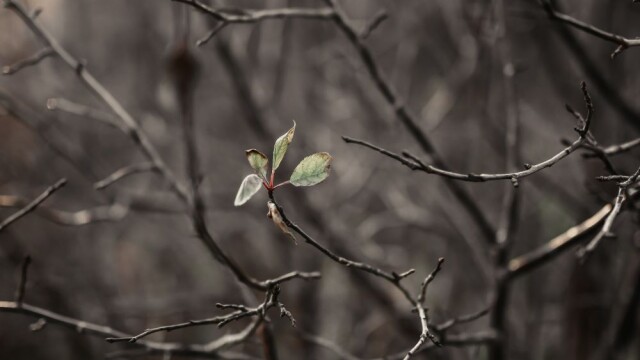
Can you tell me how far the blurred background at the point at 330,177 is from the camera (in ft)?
7.66

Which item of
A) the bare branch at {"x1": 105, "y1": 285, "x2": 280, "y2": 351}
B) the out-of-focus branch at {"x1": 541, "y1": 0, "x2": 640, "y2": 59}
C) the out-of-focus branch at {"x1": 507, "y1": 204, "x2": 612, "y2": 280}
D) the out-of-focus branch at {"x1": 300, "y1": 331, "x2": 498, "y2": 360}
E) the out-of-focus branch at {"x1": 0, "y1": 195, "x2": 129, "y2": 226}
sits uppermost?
the out-of-focus branch at {"x1": 0, "y1": 195, "x2": 129, "y2": 226}

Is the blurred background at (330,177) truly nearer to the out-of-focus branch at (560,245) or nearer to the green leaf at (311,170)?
the out-of-focus branch at (560,245)

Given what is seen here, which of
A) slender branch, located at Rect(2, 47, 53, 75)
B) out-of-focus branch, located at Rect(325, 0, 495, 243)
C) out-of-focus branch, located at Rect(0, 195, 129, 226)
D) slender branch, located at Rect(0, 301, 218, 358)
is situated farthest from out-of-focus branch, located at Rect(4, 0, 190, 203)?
out-of-focus branch, located at Rect(325, 0, 495, 243)

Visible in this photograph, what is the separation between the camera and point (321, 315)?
3.39 meters

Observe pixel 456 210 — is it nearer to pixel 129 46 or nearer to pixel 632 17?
pixel 632 17

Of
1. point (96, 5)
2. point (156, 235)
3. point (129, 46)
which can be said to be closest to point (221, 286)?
point (156, 235)

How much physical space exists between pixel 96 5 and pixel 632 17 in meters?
4.40

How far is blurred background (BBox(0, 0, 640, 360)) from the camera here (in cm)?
233

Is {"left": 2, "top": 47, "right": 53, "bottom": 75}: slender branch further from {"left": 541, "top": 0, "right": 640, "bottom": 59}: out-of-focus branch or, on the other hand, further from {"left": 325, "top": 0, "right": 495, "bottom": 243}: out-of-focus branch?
{"left": 541, "top": 0, "right": 640, "bottom": 59}: out-of-focus branch

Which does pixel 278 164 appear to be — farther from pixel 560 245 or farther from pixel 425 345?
pixel 560 245

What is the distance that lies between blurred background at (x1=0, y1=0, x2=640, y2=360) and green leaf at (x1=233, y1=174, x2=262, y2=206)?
0.84m

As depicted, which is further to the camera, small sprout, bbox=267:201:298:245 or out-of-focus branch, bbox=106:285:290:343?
out-of-focus branch, bbox=106:285:290:343

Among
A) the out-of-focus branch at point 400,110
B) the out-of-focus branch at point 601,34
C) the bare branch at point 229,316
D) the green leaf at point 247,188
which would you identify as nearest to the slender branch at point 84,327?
the bare branch at point 229,316

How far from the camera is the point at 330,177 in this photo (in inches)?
134
